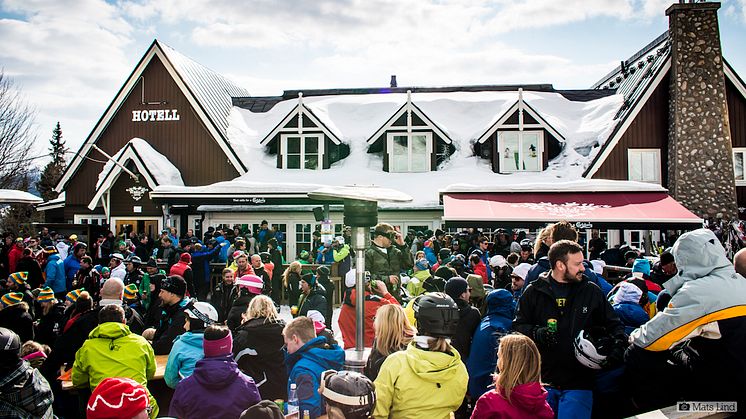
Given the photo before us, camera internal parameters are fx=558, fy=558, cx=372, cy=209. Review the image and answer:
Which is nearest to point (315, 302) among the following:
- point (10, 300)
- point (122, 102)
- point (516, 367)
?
point (10, 300)

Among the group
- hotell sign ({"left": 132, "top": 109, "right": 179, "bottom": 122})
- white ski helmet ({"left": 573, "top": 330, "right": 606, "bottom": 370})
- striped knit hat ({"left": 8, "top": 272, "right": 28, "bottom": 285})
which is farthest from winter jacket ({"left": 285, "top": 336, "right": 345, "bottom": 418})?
hotell sign ({"left": 132, "top": 109, "right": 179, "bottom": 122})

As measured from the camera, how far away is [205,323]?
17.2 feet

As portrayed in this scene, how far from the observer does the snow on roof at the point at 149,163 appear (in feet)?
65.2

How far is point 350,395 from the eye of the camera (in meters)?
3.01

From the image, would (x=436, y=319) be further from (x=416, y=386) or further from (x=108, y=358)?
(x=108, y=358)

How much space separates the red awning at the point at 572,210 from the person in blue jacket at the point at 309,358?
7268mm

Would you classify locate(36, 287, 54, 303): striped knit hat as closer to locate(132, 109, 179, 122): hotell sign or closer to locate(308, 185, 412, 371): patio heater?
locate(308, 185, 412, 371): patio heater

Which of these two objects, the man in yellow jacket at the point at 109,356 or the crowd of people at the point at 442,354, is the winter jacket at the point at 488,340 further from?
the man in yellow jacket at the point at 109,356

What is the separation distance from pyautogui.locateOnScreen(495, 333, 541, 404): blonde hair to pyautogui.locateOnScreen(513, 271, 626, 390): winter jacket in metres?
0.86

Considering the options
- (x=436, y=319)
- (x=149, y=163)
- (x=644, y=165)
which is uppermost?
(x=149, y=163)

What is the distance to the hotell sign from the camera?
72.6 feet

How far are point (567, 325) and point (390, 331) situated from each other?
1381 millimetres

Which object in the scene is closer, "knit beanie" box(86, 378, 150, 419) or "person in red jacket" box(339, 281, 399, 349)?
"knit beanie" box(86, 378, 150, 419)

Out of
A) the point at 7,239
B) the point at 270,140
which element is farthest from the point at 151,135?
the point at 7,239
